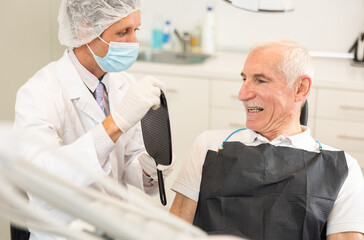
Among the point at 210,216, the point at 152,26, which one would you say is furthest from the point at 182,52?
the point at 210,216

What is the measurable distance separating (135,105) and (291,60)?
0.62 m

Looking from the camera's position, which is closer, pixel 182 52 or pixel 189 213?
pixel 189 213

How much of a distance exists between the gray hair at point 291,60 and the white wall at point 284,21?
1613mm

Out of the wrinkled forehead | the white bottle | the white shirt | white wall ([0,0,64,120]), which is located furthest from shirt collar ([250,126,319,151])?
the white bottle

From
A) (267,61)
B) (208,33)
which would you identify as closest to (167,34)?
(208,33)

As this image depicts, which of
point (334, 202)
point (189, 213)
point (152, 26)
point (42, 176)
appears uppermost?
point (42, 176)

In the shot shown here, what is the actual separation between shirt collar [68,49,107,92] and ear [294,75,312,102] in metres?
0.74

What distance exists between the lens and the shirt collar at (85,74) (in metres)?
1.73

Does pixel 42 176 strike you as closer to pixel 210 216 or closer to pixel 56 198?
pixel 56 198

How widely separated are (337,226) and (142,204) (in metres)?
1.08

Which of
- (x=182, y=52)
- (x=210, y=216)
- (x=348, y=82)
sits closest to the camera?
(x=210, y=216)

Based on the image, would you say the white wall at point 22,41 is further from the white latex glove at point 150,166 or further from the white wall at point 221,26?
the white latex glove at point 150,166

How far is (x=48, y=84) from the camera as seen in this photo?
1.64 m

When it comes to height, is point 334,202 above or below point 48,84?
below
